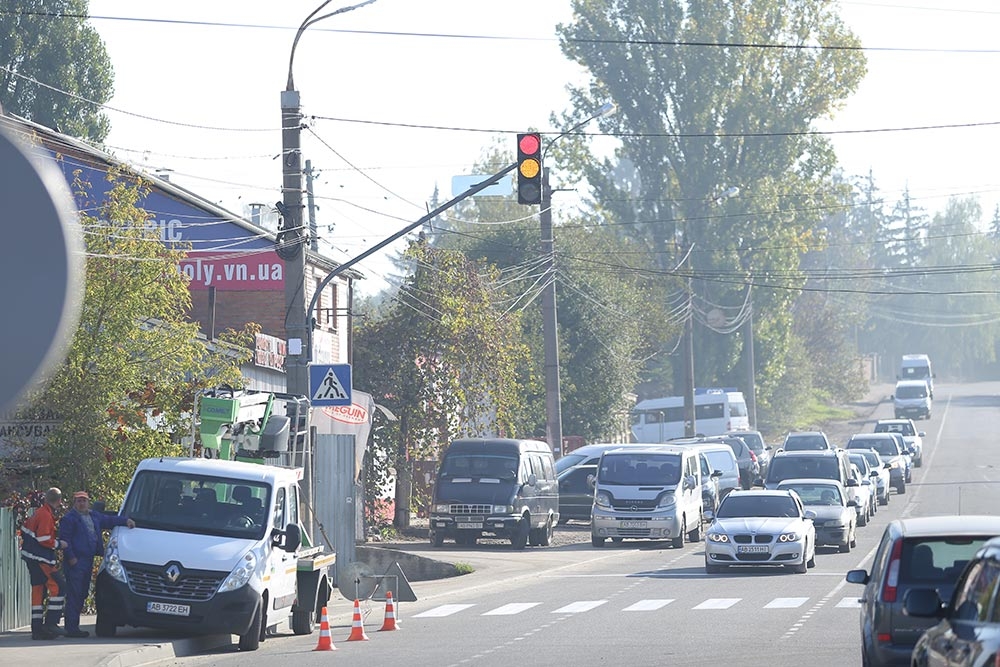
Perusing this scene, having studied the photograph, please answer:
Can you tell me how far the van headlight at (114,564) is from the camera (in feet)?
54.6

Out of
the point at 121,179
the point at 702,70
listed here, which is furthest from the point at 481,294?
the point at 702,70

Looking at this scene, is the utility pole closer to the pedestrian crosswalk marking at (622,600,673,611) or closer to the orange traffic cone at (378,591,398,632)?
the pedestrian crosswalk marking at (622,600,673,611)

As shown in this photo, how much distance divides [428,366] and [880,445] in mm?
19800

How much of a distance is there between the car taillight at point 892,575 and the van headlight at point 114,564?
853 centimetres

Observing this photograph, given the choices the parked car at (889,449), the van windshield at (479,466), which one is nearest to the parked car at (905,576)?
the van windshield at (479,466)

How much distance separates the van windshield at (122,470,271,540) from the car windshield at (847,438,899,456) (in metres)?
37.8

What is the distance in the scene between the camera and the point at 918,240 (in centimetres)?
16650

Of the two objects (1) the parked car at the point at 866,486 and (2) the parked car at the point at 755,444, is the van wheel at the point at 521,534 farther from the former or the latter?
(2) the parked car at the point at 755,444

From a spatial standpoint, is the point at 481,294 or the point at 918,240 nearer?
the point at 481,294

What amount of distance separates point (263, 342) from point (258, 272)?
589 cm

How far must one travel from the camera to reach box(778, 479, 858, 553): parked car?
32219 mm

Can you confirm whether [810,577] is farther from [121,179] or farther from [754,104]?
[754,104]

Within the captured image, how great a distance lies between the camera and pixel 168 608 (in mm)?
16469

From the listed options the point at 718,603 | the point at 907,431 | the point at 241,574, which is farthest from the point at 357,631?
the point at 907,431
